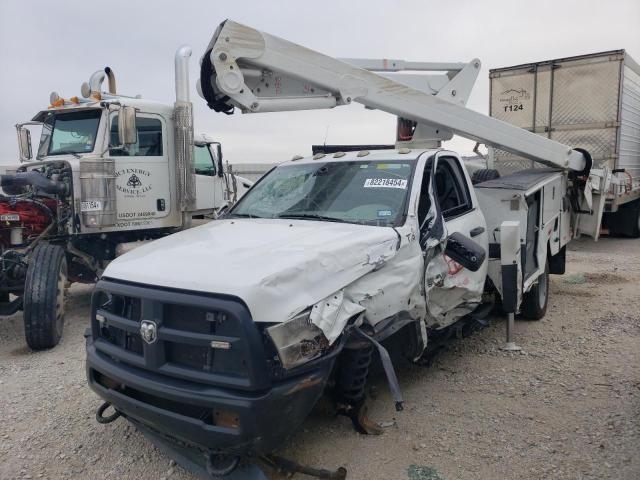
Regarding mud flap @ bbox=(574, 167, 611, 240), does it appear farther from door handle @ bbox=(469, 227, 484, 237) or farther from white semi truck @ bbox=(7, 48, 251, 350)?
white semi truck @ bbox=(7, 48, 251, 350)

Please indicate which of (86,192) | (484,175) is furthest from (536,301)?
(86,192)

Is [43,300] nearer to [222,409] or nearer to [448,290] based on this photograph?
[222,409]

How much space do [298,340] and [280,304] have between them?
8.4 inches

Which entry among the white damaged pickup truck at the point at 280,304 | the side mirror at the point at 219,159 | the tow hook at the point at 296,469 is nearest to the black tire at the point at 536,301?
the white damaged pickup truck at the point at 280,304

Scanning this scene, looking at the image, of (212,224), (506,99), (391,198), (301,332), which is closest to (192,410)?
(301,332)

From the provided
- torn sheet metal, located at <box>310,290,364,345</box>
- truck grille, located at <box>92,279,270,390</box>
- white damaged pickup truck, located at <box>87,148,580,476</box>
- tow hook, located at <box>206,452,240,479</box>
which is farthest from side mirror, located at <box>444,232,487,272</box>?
tow hook, located at <box>206,452,240,479</box>

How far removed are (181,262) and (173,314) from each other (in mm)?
337

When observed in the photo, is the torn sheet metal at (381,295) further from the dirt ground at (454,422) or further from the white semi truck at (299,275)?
the dirt ground at (454,422)

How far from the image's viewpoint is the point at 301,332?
281cm

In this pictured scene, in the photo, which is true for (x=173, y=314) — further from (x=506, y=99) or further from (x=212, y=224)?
(x=506, y=99)

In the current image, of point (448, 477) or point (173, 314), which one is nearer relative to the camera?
point (173, 314)

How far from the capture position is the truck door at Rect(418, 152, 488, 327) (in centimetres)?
404

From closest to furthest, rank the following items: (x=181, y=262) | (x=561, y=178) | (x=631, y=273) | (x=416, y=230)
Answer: (x=181, y=262)
(x=416, y=230)
(x=561, y=178)
(x=631, y=273)

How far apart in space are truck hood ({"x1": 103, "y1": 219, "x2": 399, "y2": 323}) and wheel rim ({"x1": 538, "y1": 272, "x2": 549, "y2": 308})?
3.33 m
